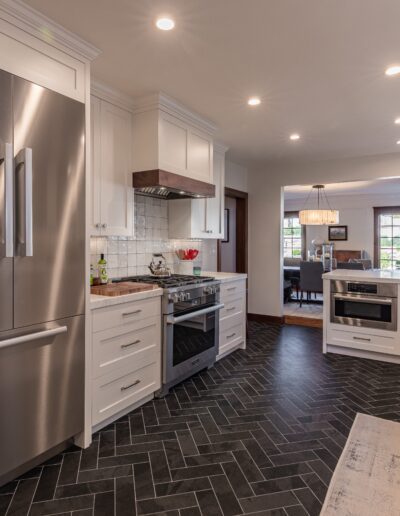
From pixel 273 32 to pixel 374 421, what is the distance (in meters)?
2.81

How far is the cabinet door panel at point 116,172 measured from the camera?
9.68 feet

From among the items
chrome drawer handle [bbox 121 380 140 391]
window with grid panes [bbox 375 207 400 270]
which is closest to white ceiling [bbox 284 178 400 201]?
window with grid panes [bbox 375 207 400 270]

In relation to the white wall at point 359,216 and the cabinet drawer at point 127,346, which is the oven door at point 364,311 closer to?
the cabinet drawer at point 127,346

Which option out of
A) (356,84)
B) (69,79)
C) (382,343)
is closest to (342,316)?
(382,343)

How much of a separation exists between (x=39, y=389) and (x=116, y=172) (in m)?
1.86

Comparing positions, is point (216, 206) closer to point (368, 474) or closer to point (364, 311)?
point (364, 311)

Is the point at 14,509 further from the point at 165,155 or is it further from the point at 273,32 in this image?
the point at 273,32

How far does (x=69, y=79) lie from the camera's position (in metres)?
2.16

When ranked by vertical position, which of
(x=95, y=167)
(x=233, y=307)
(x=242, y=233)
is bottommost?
(x=233, y=307)

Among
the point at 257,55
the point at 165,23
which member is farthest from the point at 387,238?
the point at 165,23

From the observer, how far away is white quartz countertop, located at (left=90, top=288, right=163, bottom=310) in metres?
2.37

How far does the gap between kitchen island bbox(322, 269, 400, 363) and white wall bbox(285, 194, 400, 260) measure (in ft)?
20.7

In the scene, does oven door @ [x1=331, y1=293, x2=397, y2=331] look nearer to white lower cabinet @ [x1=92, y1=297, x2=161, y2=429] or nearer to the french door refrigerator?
white lower cabinet @ [x1=92, y1=297, x2=161, y2=429]

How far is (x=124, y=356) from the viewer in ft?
8.60
